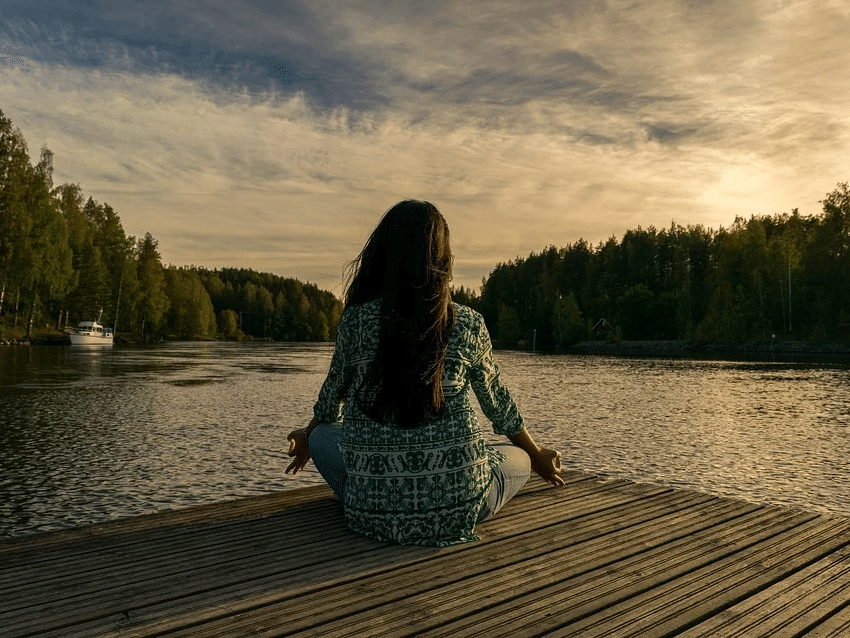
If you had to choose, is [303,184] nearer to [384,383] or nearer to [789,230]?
[384,383]

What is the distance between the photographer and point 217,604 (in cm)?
318

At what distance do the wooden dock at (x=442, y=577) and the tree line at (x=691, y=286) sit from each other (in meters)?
79.8

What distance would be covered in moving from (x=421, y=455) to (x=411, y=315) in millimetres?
776

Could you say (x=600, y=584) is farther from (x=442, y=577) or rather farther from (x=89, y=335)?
(x=89, y=335)

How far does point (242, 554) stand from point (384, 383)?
137 cm

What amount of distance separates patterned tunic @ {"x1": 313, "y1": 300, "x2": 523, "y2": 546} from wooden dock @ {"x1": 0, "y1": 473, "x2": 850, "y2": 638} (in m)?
0.16

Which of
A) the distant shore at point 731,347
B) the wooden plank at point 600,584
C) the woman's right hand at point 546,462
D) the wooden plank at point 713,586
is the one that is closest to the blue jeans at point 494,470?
the woman's right hand at point 546,462

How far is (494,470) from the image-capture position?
425cm

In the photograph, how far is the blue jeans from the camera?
13.9 ft

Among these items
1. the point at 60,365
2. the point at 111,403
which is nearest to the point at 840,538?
the point at 111,403

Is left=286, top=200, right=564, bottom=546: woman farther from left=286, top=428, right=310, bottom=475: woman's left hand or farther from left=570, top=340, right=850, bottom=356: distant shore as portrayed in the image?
left=570, top=340, right=850, bottom=356: distant shore

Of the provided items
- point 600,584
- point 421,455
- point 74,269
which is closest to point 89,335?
point 74,269

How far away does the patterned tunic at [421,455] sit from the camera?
3.76m

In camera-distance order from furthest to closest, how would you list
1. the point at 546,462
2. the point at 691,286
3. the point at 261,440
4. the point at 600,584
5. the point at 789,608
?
the point at 691,286 < the point at 261,440 < the point at 546,462 < the point at 600,584 < the point at 789,608
